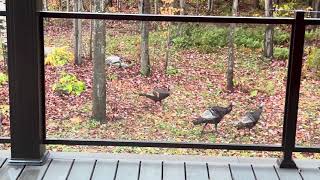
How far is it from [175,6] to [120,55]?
706 centimetres

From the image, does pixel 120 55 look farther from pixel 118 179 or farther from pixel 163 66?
pixel 118 179

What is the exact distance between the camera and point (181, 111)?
4.69m

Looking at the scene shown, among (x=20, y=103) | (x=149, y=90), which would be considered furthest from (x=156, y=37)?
(x=20, y=103)

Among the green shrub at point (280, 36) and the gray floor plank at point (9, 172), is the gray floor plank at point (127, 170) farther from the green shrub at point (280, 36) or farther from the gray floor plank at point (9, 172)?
the green shrub at point (280, 36)

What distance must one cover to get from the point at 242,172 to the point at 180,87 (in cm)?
163

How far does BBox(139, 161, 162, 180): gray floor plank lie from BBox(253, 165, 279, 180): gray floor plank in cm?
65

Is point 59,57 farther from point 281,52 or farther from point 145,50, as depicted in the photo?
point 281,52

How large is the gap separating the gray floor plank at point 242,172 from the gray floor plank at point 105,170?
31.6 inches

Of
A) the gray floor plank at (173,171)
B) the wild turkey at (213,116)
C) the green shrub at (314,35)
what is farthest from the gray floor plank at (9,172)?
the green shrub at (314,35)

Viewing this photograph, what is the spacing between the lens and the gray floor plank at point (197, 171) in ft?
10.4

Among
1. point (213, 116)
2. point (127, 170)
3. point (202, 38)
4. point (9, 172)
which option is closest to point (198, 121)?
point (213, 116)

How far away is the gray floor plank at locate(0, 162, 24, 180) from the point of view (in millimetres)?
3096

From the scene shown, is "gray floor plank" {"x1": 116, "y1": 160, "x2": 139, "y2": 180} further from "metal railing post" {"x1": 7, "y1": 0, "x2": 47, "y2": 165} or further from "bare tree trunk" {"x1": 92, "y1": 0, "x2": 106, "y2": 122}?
"bare tree trunk" {"x1": 92, "y1": 0, "x2": 106, "y2": 122}

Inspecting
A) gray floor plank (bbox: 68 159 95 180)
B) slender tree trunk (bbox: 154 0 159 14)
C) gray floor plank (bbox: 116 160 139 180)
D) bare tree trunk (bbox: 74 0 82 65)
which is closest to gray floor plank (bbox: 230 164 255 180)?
gray floor plank (bbox: 116 160 139 180)
